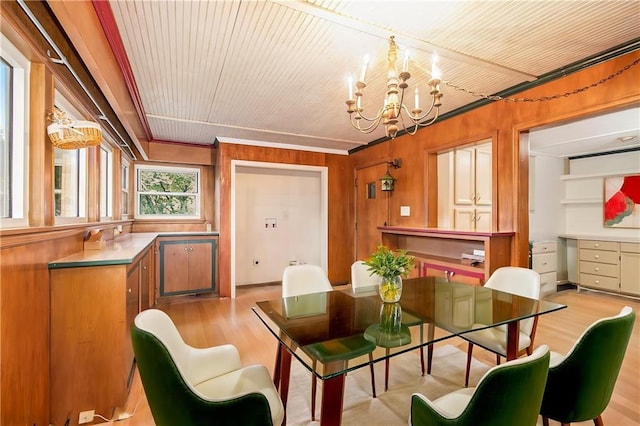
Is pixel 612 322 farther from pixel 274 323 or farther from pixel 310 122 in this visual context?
pixel 310 122

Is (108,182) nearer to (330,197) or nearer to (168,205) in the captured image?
(168,205)

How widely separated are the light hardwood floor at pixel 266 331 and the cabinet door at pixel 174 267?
0.87ft

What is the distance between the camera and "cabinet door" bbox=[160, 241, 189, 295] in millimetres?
4348

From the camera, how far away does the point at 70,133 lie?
1.80m

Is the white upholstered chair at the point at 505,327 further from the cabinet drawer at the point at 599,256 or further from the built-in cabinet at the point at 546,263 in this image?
the cabinet drawer at the point at 599,256

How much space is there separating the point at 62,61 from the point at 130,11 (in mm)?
512

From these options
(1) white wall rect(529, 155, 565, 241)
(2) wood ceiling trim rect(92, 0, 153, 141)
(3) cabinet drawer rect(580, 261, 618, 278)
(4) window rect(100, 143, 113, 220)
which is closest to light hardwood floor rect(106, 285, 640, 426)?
(3) cabinet drawer rect(580, 261, 618, 278)

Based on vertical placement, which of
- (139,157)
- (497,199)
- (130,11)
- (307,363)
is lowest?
(307,363)

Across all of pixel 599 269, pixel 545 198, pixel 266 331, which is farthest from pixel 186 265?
pixel 599 269

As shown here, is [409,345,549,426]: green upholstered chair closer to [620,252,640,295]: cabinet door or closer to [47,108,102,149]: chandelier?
[47,108,102,149]: chandelier

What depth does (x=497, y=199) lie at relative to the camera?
3061mm

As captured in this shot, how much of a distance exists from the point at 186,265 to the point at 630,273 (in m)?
6.70

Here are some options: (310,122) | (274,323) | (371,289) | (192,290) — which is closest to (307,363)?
(274,323)

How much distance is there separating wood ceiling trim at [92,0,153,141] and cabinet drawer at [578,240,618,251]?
6.73 meters
